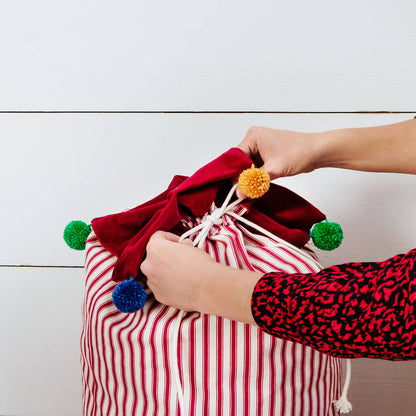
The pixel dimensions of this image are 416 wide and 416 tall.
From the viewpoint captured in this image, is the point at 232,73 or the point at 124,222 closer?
the point at 124,222

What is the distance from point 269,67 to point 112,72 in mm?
239

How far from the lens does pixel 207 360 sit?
537 mm

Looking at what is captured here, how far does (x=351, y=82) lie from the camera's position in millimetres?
759

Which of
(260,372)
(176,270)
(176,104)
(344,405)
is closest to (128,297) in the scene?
(176,270)

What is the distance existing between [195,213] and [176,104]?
0.88ft

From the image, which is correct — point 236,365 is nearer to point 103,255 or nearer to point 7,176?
point 103,255

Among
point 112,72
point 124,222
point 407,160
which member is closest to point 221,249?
point 124,222

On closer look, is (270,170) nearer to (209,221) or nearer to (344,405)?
(209,221)

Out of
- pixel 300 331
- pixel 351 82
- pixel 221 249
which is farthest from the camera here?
pixel 351 82

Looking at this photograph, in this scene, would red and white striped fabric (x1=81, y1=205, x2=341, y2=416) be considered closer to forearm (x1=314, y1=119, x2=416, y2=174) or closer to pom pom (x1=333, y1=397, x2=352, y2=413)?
pom pom (x1=333, y1=397, x2=352, y2=413)

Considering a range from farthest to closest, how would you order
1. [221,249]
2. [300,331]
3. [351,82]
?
[351,82] → [221,249] → [300,331]

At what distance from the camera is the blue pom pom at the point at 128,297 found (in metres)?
0.52

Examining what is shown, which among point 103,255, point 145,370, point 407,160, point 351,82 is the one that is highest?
Answer: point 351,82

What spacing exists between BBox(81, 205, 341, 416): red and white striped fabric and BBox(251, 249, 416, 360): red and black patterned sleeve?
0.09 metres
